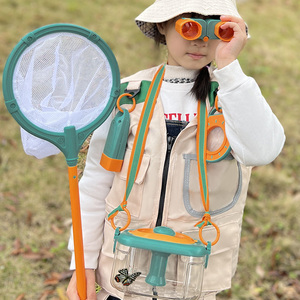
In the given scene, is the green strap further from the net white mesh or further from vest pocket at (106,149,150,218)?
the net white mesh

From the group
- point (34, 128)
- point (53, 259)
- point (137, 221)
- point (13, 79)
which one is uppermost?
point (13, 79)

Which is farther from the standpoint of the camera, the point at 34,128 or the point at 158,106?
the point at 158,106

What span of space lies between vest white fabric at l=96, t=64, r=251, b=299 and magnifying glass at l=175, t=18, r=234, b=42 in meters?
0.26

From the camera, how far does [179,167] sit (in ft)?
4.79

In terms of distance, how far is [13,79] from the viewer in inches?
50.4

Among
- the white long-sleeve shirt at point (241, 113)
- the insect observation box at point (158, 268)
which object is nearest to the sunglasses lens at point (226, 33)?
the white long-sleeve shirt at point (241, 113)

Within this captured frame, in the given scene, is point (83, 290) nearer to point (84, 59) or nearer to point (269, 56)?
point (84, 59)

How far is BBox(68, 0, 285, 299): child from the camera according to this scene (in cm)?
144

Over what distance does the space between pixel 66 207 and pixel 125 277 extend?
76.4 inches

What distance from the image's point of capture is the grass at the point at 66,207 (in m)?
2.71

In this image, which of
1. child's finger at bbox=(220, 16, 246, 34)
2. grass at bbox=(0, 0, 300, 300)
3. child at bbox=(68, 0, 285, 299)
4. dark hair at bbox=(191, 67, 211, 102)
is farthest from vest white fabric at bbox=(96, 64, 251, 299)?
grass at bbox=(0, 0, 300, 300)

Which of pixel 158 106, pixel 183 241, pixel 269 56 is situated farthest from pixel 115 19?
pixel 183 241

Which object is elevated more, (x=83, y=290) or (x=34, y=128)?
(x=34, y=128)

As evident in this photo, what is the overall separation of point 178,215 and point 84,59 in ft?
1.87
